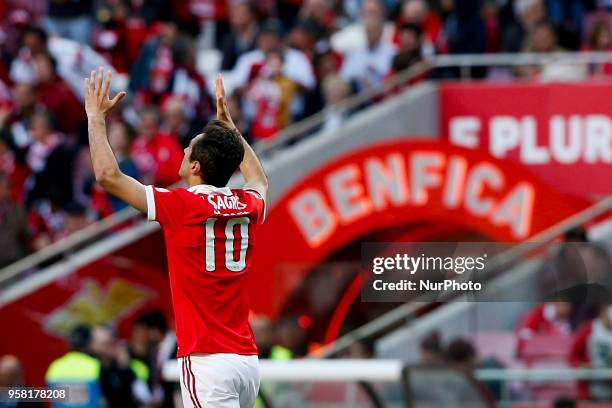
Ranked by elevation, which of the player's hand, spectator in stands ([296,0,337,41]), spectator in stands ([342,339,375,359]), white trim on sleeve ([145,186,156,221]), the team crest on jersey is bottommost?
spectator in stands ([342,339,375,359])

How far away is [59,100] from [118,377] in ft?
17.0

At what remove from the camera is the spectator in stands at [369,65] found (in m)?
15.7

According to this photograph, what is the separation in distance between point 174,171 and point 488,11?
3.56m

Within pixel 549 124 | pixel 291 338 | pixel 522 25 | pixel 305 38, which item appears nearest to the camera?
pixel 291 338

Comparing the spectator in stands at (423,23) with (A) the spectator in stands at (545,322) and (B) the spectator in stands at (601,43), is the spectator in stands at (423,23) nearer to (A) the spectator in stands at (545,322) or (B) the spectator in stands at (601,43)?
(B) the spectator in stands at (601,43)

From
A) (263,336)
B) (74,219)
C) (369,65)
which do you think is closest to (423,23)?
(369,65)

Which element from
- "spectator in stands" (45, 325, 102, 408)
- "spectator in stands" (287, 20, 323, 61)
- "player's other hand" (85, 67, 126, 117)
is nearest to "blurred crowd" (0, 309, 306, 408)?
"spectator in stands" (45, 325, 102, 408)

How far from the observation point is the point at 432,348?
12.9 metres

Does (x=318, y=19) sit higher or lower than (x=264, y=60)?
higher

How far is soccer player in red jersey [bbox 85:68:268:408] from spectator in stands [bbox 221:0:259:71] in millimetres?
9453

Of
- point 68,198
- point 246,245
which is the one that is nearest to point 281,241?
point 68,198

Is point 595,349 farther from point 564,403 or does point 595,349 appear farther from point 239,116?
point 239,116

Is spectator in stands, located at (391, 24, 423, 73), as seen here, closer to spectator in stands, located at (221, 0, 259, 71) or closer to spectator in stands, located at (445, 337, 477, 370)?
spectator in stands, located at (221, 0, 259, 71)

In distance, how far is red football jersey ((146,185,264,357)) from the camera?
6.80m
